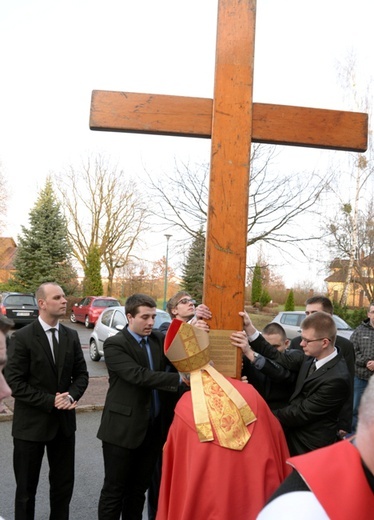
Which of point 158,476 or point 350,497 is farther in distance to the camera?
point 158,476

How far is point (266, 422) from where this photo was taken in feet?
8.29

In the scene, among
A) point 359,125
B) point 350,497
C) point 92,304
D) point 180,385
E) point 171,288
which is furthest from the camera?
point 171,288

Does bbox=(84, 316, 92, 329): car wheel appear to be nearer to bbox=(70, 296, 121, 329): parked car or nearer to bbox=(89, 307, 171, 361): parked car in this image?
bbox=(70, 296, 121, 329): parked car

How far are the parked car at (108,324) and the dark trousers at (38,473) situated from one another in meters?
7.66

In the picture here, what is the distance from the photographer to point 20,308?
21141mm

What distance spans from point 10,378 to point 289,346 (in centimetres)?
284

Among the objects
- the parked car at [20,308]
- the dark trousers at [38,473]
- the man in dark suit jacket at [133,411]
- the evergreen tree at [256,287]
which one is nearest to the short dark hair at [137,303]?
the man in dark suit jacket at [133,411]

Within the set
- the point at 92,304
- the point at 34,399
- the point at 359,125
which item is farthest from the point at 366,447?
the point at 92,304

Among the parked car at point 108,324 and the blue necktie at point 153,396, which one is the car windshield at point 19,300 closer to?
the parked car at point 108,324

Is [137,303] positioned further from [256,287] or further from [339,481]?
[256,287]

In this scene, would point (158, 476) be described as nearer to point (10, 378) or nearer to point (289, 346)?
point (10, 378)

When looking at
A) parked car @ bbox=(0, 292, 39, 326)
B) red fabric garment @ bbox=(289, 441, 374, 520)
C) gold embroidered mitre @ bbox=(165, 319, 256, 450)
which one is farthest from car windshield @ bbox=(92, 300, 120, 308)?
red fabric garment @ bbox=(289, 441, 374, 520)

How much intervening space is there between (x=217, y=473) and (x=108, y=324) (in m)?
10.6

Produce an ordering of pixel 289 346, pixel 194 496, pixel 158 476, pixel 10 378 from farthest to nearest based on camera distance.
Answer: pixel 289 346
pixel 158 476
pixel 10 378
pixel 194 496
